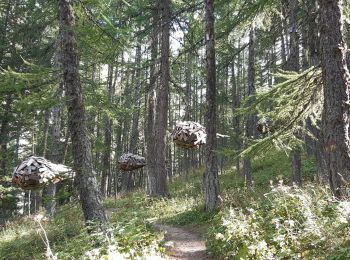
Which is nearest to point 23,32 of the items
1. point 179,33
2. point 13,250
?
point 179,33

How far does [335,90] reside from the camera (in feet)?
18.6

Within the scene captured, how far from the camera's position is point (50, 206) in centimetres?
1522

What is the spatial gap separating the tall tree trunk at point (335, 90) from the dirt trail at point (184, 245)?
9.44 feet

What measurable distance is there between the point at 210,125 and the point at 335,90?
195 inches

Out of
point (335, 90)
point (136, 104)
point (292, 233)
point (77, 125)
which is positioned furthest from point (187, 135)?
point (136, 104)

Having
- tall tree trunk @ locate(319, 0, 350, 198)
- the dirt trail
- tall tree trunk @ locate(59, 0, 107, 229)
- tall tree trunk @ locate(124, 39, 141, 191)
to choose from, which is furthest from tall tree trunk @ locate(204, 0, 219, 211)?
tall tree trunk @ locate(319, 0, 350, 198)

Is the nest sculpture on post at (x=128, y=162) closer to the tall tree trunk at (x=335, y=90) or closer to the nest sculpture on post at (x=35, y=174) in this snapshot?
the nest sculpture on post at (x=35, y=174)

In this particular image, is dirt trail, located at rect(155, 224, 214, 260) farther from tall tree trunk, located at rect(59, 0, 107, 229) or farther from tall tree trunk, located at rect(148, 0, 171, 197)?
tall tree trunk, located at rect(148, 0, 171, 197)

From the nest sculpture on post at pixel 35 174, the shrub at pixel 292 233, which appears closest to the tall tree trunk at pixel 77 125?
the nest sculpture on post at pixel 35 174

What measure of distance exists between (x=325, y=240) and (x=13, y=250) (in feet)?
30.5

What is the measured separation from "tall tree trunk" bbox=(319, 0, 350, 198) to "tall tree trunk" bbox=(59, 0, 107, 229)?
A: 14.2ft

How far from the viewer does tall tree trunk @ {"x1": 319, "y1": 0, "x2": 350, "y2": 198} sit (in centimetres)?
563

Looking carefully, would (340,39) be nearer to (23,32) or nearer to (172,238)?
(172,238)

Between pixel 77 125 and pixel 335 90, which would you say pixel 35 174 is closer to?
pixel 77 125
